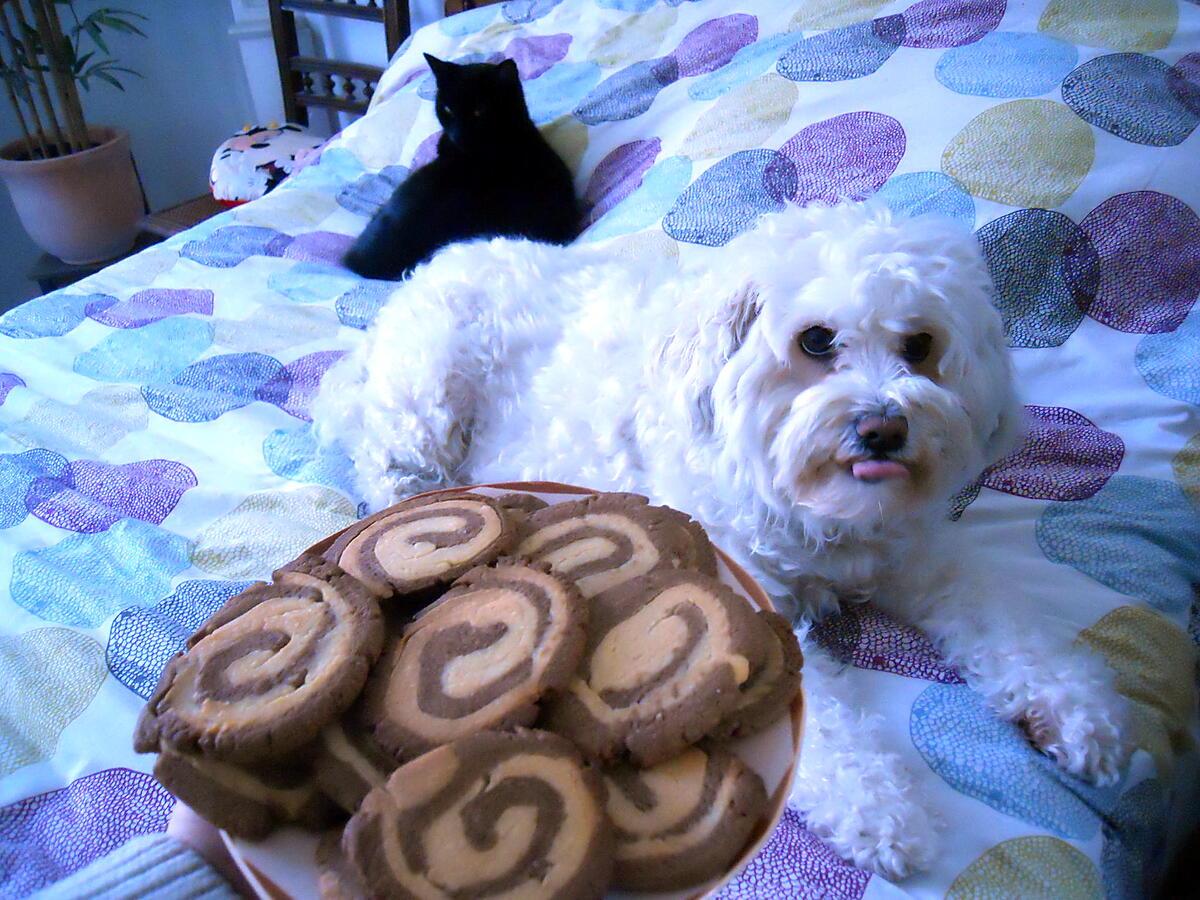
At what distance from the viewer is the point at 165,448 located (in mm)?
1506

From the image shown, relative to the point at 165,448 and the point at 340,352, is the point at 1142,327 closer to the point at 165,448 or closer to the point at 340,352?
the point at 340,352

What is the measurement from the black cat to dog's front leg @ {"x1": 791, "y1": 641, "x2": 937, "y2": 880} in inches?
58.6

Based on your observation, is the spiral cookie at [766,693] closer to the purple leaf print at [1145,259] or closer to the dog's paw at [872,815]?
the dog's paw at [872,815]

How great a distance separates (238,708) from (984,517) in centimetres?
114

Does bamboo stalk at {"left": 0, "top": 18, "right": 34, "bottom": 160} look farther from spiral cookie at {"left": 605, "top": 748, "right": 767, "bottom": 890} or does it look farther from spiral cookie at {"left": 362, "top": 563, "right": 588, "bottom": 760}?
spiral cookie at {"left": 605, "top": 748, "right": 767, "bottom": 890}

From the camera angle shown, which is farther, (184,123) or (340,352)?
(184,123)

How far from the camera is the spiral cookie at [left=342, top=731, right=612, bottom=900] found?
1.69 ft

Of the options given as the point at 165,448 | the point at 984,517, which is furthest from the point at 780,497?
the point at 165,448

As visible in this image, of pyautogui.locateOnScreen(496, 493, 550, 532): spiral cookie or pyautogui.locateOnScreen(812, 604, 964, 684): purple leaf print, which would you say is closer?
pyautogui.locateOnScreen(496, 493, 550, 532): spiral cookie

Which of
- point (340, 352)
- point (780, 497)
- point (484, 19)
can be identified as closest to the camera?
point (780, 497)

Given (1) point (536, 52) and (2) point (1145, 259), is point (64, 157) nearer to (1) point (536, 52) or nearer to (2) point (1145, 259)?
(1) point (536, 52)

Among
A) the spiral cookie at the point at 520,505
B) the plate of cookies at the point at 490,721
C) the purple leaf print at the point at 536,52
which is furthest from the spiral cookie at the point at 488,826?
the purple leaf print at the point at 536,52

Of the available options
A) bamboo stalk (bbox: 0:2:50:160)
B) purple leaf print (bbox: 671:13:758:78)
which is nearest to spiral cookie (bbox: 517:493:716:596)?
purple leaf print (bbox: 671:13:758:78)

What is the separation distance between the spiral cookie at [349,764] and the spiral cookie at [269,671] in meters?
0.02
